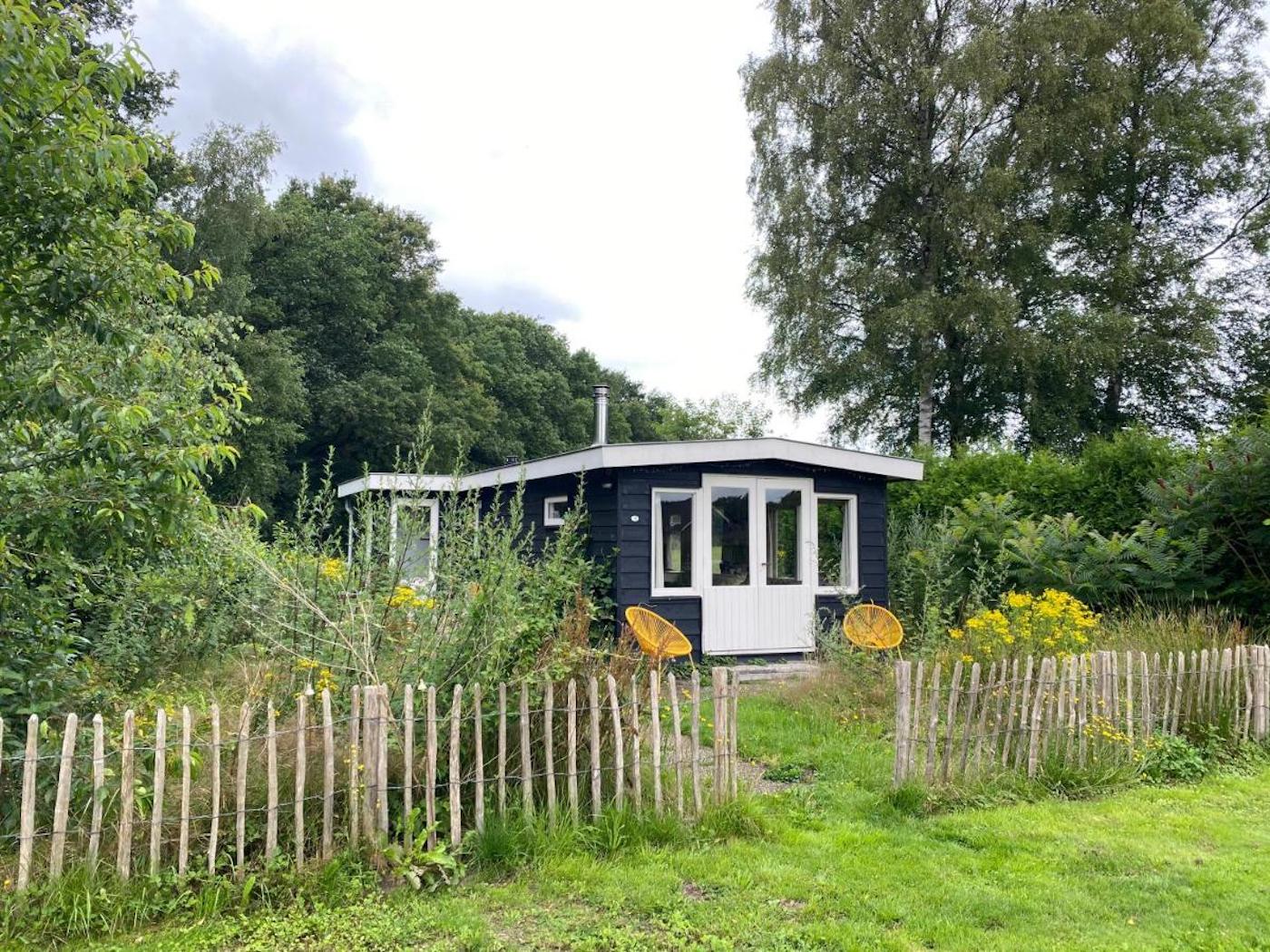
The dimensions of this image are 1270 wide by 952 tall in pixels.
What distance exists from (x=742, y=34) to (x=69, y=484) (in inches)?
839

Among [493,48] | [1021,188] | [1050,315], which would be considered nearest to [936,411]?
[1050,315]

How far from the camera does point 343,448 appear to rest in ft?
86.9

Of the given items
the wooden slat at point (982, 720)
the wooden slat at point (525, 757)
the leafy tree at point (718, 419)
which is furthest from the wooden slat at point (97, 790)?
the leafy tree at point (718, 419)

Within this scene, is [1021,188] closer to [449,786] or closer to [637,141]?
[637,141]

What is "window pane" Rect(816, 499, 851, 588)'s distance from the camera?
34.1 ft

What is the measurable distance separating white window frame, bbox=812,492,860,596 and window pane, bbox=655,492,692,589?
62.2 inches

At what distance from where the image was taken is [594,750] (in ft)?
12.6

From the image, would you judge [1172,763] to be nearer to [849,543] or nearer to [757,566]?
[757,566]

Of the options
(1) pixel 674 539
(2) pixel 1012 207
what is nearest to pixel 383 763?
(1) pixel 674 539

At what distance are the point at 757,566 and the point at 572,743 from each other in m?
6.22

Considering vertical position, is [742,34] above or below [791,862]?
above

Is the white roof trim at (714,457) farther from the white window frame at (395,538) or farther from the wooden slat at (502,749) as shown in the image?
A: the wooden slat at (502,749)

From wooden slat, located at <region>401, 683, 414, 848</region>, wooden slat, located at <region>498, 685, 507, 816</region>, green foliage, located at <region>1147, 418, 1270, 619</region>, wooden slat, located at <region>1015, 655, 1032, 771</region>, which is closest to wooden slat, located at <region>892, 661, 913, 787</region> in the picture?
wooden slat, located at <region>1015, 655, 1032, 771</region>

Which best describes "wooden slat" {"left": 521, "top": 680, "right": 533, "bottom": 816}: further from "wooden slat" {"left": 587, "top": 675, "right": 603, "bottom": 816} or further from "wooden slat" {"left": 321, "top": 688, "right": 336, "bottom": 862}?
"wooden slat" {"left": 321, "top": 688, "right": 336, "bottom": 862}
